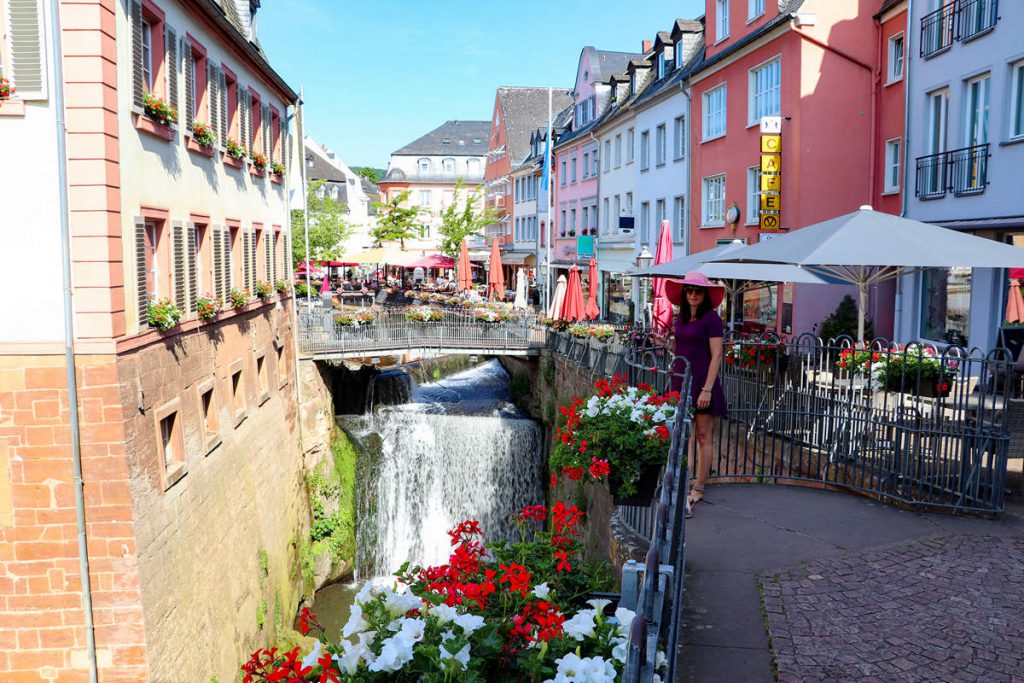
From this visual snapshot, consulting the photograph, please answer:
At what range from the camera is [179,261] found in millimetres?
13055

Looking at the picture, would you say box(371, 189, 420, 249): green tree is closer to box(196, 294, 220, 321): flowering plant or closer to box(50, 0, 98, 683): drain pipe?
box(196, 294, 220, 321): flowering plant

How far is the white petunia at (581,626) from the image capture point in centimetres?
304

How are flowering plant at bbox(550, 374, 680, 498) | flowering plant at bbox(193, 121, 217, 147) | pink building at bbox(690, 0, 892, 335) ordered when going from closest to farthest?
flowering plant at bbox(550, 374, 680, 498) < flowering plant at bbox(193, 121, 217, 147) < pink building at bbox(690, 0, 892, 335)

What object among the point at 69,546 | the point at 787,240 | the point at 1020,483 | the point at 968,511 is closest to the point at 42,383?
the point at 69,546

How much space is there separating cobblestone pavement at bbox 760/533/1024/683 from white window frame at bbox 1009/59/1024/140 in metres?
10.9

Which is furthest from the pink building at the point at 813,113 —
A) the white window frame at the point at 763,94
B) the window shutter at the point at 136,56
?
the window shutter at the point at 136,56

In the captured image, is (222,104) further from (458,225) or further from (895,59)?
(458,225)

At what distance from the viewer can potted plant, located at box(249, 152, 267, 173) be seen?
60.3 ft

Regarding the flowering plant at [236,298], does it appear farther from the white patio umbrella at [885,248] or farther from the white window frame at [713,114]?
the white window frame at [713,114]

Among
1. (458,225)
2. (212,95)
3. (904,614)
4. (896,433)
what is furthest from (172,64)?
(458,225)

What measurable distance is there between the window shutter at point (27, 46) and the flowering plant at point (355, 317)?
551 inches

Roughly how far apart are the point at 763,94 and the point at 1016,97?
319 inches

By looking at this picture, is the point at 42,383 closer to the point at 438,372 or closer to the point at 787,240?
the point at 787,240

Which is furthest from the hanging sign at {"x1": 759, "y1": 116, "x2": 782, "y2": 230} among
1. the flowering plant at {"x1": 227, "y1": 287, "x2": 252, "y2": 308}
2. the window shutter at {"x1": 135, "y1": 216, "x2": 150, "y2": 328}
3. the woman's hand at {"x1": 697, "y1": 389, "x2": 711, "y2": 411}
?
the woman's hand at {"x1": 697, "y1": 389, "x2": 711, "y2": 411}
